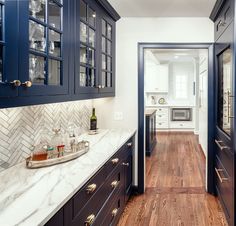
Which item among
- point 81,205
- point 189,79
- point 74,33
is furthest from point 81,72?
point 189,79

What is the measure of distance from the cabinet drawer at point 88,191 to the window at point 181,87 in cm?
857

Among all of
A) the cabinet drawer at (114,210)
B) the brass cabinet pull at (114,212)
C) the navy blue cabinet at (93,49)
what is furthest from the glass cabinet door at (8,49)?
the brass cabinet pull at (114,212)

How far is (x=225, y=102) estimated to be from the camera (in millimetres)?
3137

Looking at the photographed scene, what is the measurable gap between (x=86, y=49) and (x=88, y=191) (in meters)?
1.36

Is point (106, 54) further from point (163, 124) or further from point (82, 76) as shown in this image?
point (163, 124)

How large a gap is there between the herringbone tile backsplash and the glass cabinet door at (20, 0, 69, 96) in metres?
0.35

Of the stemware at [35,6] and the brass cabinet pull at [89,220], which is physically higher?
the stemware at [35,6]

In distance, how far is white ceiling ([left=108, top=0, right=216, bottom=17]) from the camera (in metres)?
3.09

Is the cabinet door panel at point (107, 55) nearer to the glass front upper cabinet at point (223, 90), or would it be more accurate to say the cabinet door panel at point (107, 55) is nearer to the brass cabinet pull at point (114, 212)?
the brass cabinet pull at point (114, 212)

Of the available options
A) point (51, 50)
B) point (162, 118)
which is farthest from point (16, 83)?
point (162, 118)

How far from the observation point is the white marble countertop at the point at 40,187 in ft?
3.72

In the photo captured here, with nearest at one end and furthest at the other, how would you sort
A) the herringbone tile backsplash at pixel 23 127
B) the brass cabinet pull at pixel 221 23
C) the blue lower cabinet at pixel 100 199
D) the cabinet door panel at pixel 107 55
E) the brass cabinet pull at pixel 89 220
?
1. the blue lower cabinet at pixel 100 199
2. the brass cabinet pull at pixel 89 220
3. the herringbone tile backsplash at pixel 23 127
4. the brass cabinet pull at pixel 221 23
5. the cabinet door panel at pixel 107 55

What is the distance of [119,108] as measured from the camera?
3.82 meters

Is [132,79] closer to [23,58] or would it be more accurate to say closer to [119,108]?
[119,108]
